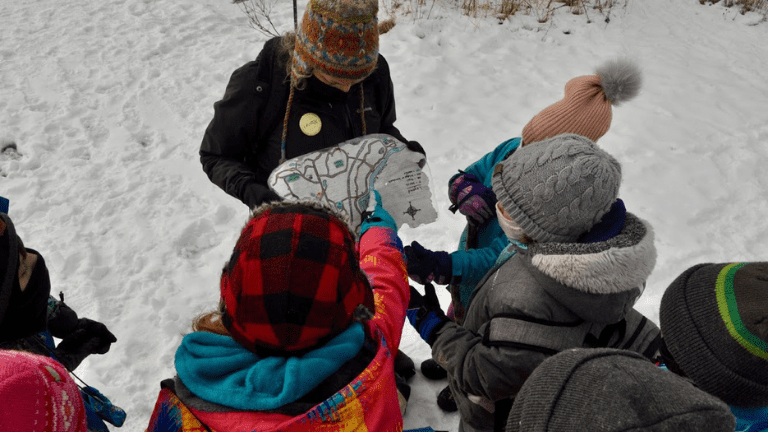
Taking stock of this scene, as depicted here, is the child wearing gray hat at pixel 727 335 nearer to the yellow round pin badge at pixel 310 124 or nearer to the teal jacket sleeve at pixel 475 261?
the teal jacket sleeve at pixel 475 261

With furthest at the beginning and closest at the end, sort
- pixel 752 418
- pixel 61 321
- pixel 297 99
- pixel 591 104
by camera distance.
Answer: pixel 591 104, pixel 297 99, pixel 61 321, pixel 752 418

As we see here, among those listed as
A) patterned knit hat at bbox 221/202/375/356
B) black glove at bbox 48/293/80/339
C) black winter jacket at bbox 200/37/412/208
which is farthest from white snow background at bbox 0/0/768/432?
patterned knit hat at bbox 221/202/375/356

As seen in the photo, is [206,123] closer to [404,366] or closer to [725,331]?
[404,366]

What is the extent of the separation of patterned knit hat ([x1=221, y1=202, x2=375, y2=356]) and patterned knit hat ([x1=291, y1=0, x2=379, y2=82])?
946 mm

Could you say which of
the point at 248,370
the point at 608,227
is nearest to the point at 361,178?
the point at 608,227

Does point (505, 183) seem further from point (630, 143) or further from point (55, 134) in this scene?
point (55, 134)

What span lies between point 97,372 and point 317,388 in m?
2.26

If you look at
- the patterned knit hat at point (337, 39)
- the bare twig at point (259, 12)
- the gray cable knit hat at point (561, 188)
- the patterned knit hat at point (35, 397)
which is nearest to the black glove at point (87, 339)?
the patterned knit hat at point (35, 397)

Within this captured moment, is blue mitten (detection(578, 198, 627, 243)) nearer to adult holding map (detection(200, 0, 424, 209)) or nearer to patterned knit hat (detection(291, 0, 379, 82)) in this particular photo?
adult holding map (detection(200, 0, 424, 209))

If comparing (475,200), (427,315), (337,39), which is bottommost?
(427,315)

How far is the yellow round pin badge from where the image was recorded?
2068 mm

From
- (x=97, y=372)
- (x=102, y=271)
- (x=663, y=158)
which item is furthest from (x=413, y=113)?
(x=97, y=372)

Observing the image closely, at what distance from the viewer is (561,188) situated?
1351 millimetres

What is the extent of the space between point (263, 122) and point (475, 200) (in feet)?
3.37
